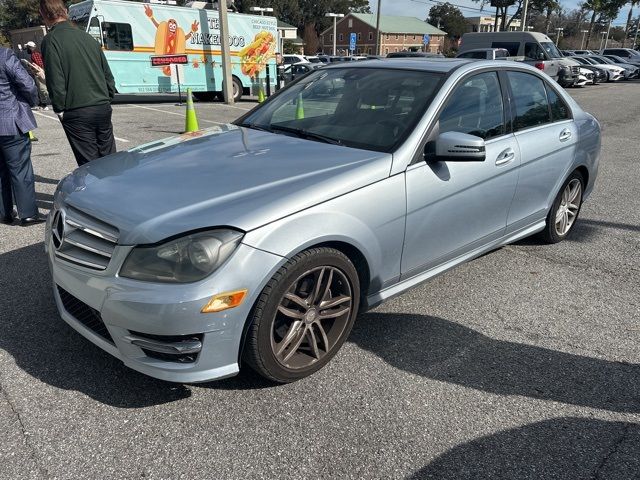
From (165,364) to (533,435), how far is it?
5.82ft

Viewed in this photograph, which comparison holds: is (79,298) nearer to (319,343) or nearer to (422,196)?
(319,343)

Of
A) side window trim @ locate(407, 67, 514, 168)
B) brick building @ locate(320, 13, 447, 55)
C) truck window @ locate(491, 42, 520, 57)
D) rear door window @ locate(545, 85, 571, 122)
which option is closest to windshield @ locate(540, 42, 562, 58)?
truck window @ locate(491, 42, 520, 57)

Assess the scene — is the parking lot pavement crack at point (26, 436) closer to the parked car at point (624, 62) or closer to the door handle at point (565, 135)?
the door handle at point (565, 135)

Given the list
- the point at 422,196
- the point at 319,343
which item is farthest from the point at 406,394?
the point at 422,196

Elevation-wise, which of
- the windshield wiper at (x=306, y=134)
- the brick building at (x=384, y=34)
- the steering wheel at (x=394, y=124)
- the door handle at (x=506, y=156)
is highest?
the steering wheel at (x=394, y=124)

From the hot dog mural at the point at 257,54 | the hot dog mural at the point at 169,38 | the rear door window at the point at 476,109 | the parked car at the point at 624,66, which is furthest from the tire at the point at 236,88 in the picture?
the parked car at the point at 624,66

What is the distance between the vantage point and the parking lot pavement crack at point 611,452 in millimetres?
2220

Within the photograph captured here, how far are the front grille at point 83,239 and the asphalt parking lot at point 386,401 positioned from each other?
2.24 ft

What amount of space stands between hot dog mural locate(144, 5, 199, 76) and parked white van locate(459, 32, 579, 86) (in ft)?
47.3

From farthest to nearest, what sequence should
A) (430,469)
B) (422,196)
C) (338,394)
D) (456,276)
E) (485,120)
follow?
(456,276), (485,120), (422,196), (338,394), (430,469)

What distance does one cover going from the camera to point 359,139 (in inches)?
128

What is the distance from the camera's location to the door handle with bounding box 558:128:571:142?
4277 mm

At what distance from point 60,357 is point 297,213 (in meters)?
1.65

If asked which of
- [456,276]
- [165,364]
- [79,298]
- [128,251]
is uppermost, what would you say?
[128,251]
